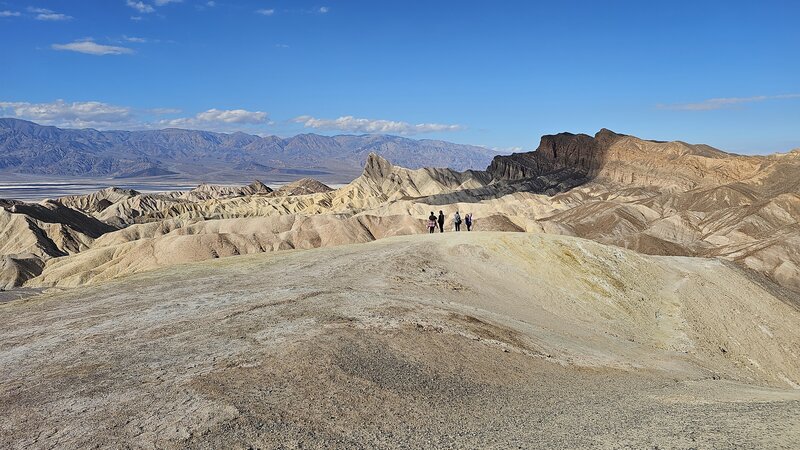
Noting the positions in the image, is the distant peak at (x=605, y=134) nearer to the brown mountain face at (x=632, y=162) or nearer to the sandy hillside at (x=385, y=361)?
the brown mountain face at (x=632, y=162)

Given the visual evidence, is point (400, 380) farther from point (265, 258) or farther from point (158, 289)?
point (265, 258)

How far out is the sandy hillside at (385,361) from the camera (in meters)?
10.4

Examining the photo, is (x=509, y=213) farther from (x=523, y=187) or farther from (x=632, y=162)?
(x=632, y=162)

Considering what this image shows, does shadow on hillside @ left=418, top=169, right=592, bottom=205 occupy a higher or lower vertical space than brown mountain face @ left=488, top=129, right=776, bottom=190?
lower

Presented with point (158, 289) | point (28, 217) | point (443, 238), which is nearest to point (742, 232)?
point (443, 238)

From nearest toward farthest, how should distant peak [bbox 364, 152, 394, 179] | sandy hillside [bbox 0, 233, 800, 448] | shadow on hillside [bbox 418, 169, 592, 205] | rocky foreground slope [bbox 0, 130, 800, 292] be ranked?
sandy hillside [bbox 0, 233, 800, 448], rocky foreground slope [bbox 0, 130, 800, 292], shadow on hillside [bbox 418, 169, 592, 205], distant peak [bbox 364, 152, 394, 179]

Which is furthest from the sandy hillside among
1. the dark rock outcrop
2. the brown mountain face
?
the dark rock outcrop

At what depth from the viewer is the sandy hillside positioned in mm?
10383

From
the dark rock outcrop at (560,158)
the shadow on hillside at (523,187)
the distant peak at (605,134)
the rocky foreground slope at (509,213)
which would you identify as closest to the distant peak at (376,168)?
the rocky foreground slope at (509,213)

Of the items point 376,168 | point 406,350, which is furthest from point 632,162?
point 406,350

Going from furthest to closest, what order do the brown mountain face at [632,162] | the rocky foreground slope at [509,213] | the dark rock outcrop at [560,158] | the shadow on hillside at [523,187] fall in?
the dark rock outcrop at [560,158] → the shadow on hillside at [523,187] → the brown mountain face at [632,162] → the rocky foreground slope at [509,213]

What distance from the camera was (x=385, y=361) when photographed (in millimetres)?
14242

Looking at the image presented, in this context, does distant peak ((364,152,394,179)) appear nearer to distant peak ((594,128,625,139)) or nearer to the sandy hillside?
distant peak ((594,128,625,139))

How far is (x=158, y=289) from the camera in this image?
70.8 feet
